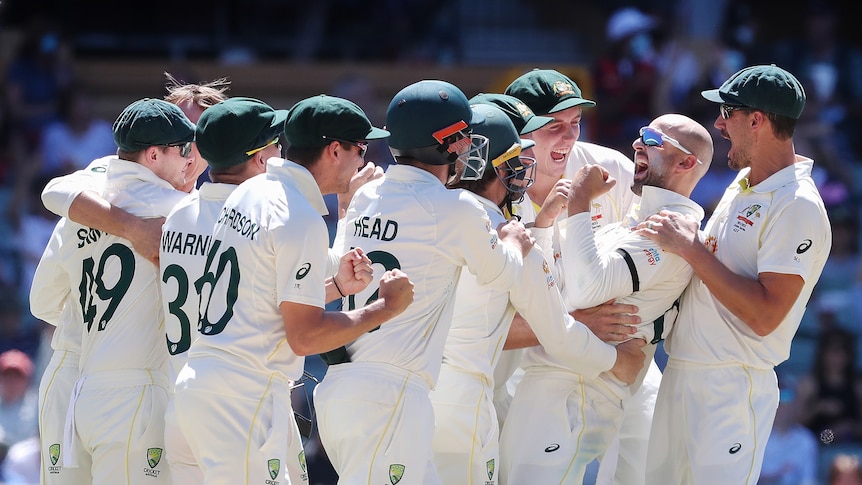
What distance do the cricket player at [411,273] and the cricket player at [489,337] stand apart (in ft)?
0.80

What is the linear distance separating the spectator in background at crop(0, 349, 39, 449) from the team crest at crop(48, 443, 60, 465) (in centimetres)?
493

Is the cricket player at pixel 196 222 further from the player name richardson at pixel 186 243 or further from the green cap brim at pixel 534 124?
the green cap brim at pixel 534 124

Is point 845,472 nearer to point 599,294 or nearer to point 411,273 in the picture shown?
point 599,294

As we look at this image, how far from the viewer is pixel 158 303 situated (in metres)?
5.64

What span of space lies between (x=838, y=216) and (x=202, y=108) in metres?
9.10

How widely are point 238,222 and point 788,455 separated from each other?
7.45 m

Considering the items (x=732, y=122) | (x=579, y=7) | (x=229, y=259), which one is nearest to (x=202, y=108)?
(x=229, y=259)

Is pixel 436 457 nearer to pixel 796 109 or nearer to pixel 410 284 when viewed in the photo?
pixel 410 284

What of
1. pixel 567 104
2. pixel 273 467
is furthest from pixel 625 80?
pixel 273 467

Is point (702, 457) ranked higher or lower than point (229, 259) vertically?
lower

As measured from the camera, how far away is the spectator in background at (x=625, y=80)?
46.3 feet

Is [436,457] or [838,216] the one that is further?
[838,216]

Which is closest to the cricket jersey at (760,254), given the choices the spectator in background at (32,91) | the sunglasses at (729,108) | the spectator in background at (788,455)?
the sunglasses at (729,108)

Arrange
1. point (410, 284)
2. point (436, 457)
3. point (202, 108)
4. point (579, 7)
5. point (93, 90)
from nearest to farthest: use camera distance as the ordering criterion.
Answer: point (410, 284) → point (436, 457) → point (202, 108) → point (93, 90) → point (579, 7)
